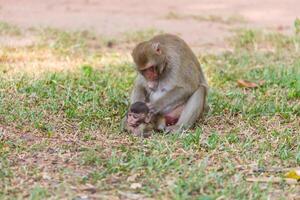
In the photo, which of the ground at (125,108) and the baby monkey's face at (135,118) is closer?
the ground at (125,108)

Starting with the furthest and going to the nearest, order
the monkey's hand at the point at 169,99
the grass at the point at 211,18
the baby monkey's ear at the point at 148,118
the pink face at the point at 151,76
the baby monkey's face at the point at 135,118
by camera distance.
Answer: the grass at the point at 211,18
the monkey's hand at the point at 169,99
the pink face at the point at 151,76
the baby monkey's ear at the point at 148,118
the baby monkey's face at the point at 135,118

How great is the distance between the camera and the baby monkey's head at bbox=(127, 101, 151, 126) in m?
7.49

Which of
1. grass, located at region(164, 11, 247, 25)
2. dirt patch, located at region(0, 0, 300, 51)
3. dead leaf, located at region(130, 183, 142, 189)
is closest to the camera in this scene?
dead leaf, located at region(130, 183, 142, 189)

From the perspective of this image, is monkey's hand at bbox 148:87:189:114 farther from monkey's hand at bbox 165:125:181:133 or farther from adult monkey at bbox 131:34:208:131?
monkey's hand at bbox 165:125:181:133

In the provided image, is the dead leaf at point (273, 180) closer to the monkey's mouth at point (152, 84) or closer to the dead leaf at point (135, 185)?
the dead leaf at point (135, 185)

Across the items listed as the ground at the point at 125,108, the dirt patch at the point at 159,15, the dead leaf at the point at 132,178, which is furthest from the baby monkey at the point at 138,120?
the dirt patch at the point at 159,15

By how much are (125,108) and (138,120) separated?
103cm

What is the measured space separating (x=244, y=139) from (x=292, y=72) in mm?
2948

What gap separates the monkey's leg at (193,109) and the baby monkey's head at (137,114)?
1.22ft

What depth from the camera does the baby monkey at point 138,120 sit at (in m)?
7.50

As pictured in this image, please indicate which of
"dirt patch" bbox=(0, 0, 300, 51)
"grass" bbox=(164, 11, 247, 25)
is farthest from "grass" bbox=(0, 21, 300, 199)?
"grass" bbox=(164, 11, 247, 25)

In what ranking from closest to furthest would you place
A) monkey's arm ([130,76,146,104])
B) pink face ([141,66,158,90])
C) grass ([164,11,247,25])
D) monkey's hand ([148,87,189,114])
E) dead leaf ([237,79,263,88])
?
pink face ([141,66,158,90]) < monkey's hand ([148,87,189,114]) < monkey's arm ([130,76,146,104]) < dead leaf ([237,79,263,88]) < grass ([164,11,247,25])

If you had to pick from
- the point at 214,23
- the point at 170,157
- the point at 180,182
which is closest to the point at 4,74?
the point at 170,157

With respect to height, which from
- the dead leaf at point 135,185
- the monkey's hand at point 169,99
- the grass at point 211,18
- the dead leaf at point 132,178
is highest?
the grass at point 211,18
